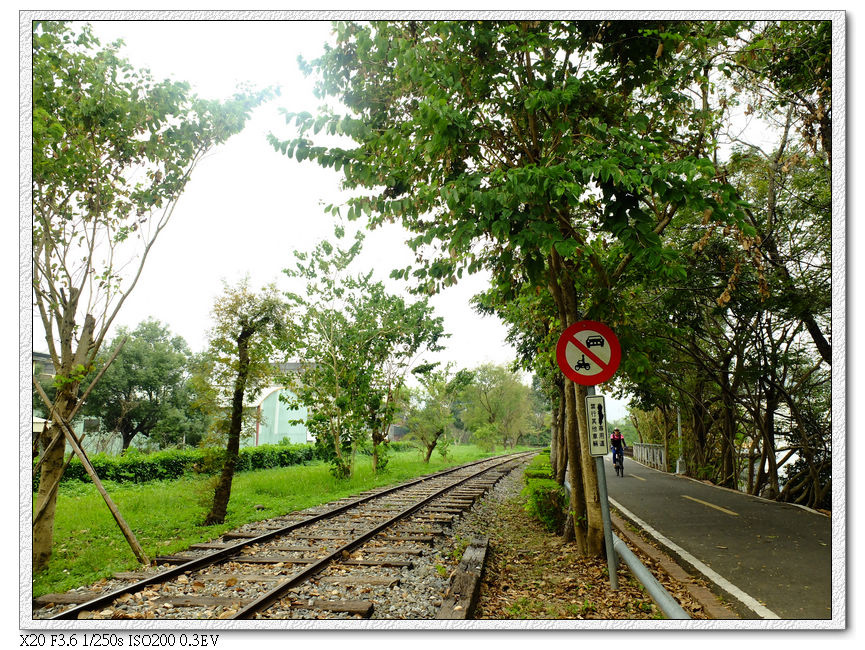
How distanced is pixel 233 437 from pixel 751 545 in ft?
23.5

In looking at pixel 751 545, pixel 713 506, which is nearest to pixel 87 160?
pixel 751 545

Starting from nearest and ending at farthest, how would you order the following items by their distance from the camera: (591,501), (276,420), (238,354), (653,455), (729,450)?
(591,501)
(238,354)
(276,420)
(729,450)
(653,455)

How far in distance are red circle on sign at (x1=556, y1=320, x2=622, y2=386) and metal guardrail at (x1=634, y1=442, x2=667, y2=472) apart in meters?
21.9

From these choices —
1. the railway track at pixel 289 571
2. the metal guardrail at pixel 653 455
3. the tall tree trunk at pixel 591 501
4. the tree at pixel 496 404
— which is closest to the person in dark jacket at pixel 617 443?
the tree at pixel 496 404

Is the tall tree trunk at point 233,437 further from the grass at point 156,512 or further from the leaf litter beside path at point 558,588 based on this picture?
the leaf litter beside path at point 558,588

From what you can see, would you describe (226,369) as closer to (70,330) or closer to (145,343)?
(145,343)

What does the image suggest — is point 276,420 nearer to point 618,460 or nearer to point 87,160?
point 87,160

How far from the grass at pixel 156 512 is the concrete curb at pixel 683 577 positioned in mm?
5348

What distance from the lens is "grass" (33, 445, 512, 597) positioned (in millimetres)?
4867

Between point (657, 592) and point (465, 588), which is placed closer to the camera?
point (657, 592)

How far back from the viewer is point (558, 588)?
4.43 meters

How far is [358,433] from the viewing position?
1352 cm

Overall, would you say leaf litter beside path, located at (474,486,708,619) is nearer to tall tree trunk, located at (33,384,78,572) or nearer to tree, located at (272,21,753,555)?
tree, located at (272,21,753,555)

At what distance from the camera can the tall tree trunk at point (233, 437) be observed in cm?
703
